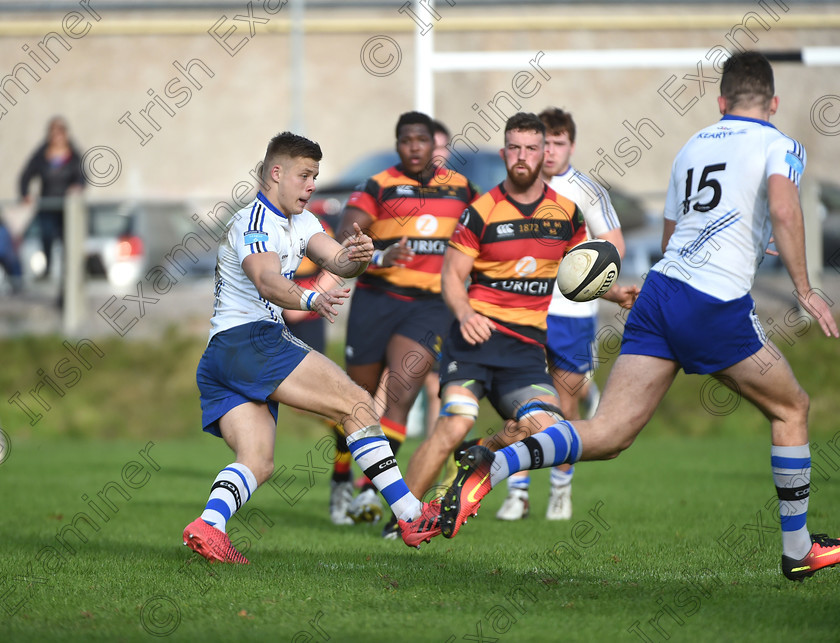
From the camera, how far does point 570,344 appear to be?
25.8ft

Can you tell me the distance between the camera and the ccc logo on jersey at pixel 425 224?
7703 millimetres

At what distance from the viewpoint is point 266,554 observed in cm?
600

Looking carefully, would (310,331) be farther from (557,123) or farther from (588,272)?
(588,272)

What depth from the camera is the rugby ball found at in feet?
18.4

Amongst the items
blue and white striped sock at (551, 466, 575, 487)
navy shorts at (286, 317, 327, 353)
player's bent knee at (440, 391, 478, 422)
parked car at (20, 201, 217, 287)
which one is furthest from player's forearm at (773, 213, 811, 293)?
parked car at (20, 201, 217, 287)

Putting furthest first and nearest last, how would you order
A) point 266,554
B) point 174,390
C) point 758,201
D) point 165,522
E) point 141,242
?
point 141,242 < point 174,390 < point 165,522 < point 266,554 < point 758,201

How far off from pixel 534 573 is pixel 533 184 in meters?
2.52

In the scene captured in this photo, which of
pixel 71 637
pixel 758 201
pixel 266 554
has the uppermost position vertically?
pixel 758 201

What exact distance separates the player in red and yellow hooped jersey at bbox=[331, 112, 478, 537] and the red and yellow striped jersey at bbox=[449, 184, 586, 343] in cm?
101

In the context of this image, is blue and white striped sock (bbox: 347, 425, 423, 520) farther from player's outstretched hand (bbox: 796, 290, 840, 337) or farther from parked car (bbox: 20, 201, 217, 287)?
parked car (bbox: 20, 201, 217, 287)

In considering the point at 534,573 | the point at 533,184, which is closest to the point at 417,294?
the point at 533,184

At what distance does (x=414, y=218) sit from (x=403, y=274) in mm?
418

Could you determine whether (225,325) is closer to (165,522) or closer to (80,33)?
(165,522)

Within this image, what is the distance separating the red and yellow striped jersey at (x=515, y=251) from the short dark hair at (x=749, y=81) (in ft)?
5.58
